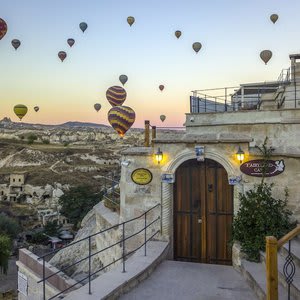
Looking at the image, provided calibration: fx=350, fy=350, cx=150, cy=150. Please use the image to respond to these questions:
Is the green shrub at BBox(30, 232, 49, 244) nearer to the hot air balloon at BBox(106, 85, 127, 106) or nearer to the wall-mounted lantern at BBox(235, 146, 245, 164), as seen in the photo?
the hot air balloon at BBox(106, 85, 127, 106)

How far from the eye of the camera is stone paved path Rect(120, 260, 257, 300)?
240 inches

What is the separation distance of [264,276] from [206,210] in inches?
93.4

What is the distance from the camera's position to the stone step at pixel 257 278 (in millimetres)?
5824

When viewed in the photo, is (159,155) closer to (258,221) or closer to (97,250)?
(258,221)

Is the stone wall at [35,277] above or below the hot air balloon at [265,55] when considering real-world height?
below

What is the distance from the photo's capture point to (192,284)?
6625 mm

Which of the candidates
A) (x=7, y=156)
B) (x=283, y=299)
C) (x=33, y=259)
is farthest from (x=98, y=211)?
(x=7, y=156)

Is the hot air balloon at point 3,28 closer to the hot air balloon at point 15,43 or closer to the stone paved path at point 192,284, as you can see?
the hot air balloon at point 15,43

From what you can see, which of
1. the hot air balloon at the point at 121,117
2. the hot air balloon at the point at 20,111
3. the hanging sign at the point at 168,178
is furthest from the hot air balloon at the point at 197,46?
the hanging sign at the point at 168,178

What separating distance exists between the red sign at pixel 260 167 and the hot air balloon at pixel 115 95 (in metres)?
21.2

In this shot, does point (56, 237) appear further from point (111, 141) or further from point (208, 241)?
point (111, 141)

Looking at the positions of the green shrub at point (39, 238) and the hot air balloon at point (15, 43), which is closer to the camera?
the hot air balloon at point (15, 43)

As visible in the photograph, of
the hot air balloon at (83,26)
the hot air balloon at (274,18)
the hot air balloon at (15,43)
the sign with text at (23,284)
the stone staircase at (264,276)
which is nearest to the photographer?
the stone staircase at (264,276)

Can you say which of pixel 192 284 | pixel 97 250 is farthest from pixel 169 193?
pixel 97 250
